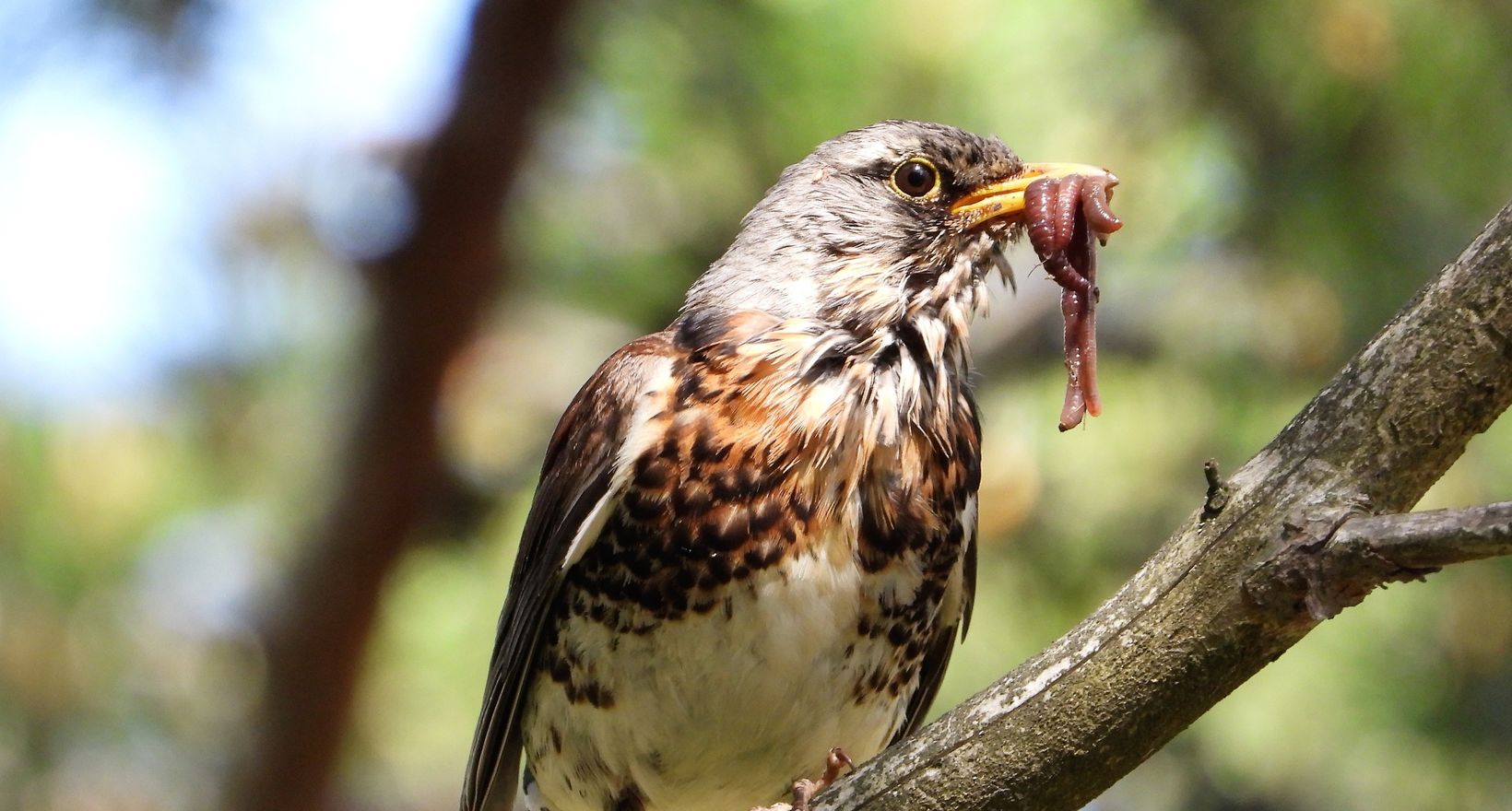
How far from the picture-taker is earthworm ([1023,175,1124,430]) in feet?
10.1

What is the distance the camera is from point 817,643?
3.04 metres

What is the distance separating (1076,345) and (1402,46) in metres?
2.07

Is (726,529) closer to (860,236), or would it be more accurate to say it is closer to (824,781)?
(824,781)

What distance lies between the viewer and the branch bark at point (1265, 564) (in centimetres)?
205

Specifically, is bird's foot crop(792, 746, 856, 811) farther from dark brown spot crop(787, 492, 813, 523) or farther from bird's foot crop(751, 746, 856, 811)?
dark brown spot crop(787, 492, 813, 523)

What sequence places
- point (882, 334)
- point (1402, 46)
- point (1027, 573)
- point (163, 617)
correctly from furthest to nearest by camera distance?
point (163, 617)
point (1027, 573)
point (1402, 46)
point (882, 334)

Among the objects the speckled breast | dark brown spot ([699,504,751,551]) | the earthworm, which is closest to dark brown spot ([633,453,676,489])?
the speckled breast

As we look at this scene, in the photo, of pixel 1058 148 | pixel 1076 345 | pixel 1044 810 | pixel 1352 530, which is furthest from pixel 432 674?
pixel 1352 530

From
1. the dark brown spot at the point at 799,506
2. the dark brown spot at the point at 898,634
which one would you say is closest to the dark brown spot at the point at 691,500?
the dark brown spot at the point at 799,506

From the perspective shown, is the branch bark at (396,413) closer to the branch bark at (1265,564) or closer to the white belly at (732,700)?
the white belly at (732,700)

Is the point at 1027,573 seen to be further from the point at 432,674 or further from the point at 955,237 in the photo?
the point at 432,674

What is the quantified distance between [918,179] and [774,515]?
965mm

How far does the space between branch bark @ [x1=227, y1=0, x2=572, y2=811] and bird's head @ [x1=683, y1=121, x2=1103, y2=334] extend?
3.38 feet

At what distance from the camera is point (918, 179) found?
354cm
